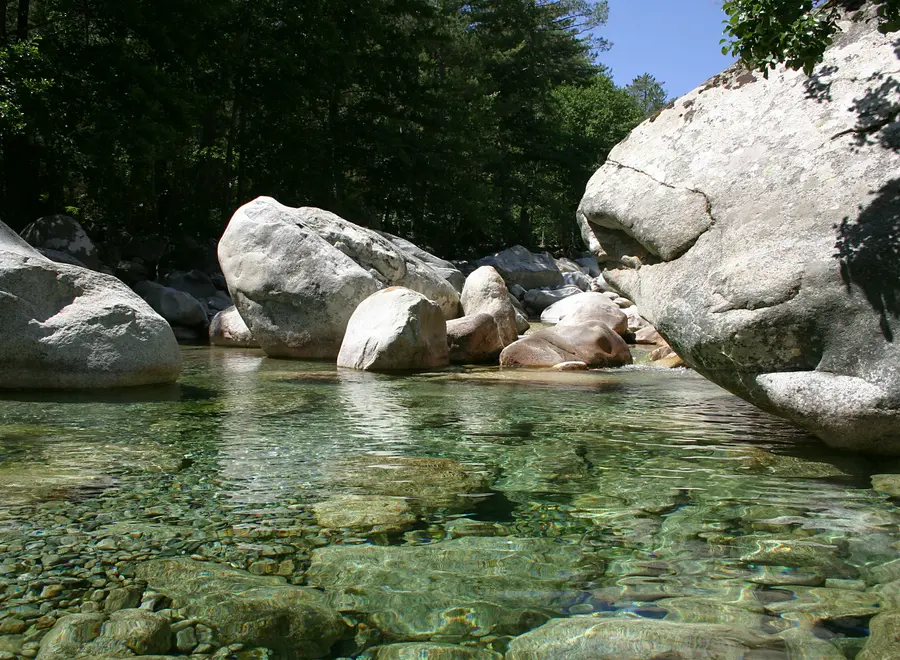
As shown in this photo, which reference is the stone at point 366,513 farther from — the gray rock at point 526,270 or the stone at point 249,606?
the gray rock at point 526,270

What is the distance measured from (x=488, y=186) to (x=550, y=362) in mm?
18872

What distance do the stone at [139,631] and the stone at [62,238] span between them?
15.5 m

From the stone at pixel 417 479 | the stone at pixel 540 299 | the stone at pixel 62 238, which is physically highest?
the stone at pixel 62 238

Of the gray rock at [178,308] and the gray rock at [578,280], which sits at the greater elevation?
the gray rock at [578,280]

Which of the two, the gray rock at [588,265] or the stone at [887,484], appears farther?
the gray rock at [588,265]

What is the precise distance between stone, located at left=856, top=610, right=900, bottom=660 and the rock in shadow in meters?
2.06

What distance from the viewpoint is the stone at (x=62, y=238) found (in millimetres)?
16438

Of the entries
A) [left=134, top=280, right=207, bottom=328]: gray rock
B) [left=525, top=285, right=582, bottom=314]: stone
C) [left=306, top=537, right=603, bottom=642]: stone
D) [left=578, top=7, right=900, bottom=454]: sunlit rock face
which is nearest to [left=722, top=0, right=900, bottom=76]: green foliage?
[left=578, top=7, right=900, bottom=454]: sunlit rock face

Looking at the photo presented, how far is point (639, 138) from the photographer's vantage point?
5441 mm

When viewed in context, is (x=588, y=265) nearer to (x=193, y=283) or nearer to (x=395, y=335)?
(x=193, y=283)

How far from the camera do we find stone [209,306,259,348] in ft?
40.1

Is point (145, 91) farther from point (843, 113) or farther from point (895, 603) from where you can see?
point (895, 603)

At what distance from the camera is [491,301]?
1218 centimetres

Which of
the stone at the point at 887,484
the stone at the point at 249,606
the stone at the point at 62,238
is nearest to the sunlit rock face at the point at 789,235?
the stone at the point at 887,484
